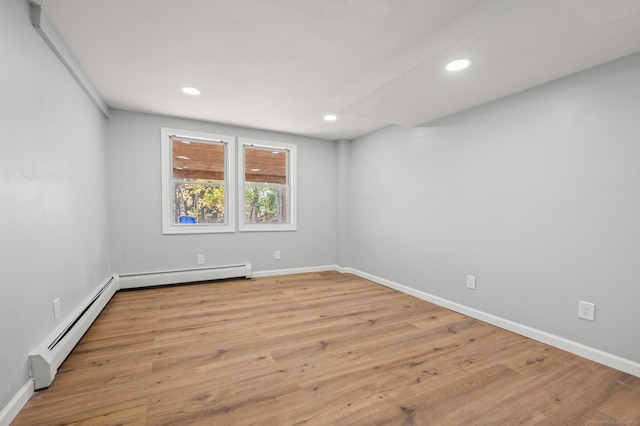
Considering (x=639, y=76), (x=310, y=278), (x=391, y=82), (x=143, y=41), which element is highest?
(x=143, y=41)

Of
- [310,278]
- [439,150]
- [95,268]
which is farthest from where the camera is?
[310,278]

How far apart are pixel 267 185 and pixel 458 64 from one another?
124 inches

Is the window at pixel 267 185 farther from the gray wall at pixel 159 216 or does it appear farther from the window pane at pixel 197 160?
the window pane at pixel 197 160

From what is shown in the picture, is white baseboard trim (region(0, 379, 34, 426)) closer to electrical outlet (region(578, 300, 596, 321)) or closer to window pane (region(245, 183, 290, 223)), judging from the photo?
window pane (region(245, 183, 290, 223))

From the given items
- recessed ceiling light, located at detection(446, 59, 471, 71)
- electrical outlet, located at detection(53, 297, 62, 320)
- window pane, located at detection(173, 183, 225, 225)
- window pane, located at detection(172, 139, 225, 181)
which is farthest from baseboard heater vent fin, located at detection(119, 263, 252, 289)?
recessed ceiling light, located at detection(446, 59, 471, 71)

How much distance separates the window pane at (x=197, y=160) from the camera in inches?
154

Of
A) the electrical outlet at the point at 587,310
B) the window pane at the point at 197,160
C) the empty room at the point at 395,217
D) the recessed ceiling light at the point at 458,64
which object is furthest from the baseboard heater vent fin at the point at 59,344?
the electrical outlet at the point at 587,310

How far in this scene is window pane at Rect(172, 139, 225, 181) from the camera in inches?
154

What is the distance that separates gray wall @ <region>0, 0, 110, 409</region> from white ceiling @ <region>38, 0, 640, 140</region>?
13.3 inches

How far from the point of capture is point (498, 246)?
264 centimetres

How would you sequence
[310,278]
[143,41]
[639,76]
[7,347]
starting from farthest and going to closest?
[310,278]
[143,41]
[639,76]
[7,347]

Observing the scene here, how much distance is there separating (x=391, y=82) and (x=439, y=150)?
129 centimetres

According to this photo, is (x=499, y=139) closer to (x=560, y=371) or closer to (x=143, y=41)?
(x=560, y=371)

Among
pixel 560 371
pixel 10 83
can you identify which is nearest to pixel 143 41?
pixel 10 83
